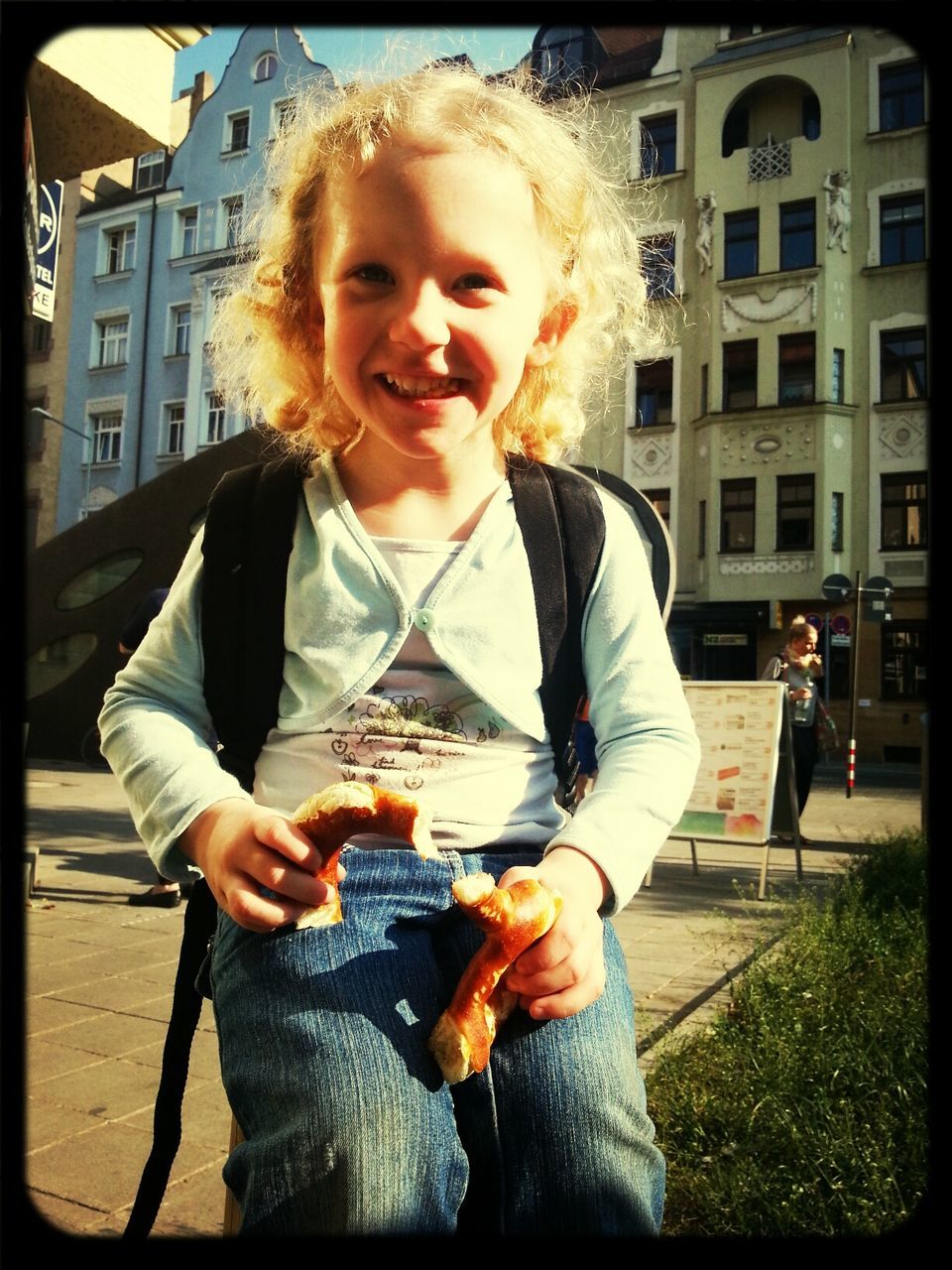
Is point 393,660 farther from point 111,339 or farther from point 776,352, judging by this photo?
point 111,339

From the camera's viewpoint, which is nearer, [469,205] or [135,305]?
[469,205]

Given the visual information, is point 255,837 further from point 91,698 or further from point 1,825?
point 91,698

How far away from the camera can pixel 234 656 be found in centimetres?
140

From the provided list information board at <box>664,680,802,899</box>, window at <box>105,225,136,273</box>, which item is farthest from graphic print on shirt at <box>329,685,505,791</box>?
window at <box>105,225,136,273</box>

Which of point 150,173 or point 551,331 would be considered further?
point 150,173

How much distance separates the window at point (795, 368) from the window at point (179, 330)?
1587 centimetres

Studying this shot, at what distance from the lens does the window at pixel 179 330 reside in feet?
99.8

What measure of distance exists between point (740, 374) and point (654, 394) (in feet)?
7.35

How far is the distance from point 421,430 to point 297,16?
0.47 meters

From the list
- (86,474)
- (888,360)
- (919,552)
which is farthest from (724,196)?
(86,474)

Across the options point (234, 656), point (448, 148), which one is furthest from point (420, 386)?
point (234, 656)

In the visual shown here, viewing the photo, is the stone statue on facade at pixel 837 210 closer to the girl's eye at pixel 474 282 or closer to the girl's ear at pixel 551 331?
the girl's ear at pixel 551 331

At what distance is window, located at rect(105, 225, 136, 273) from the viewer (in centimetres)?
3158

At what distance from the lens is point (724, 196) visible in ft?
85.8
